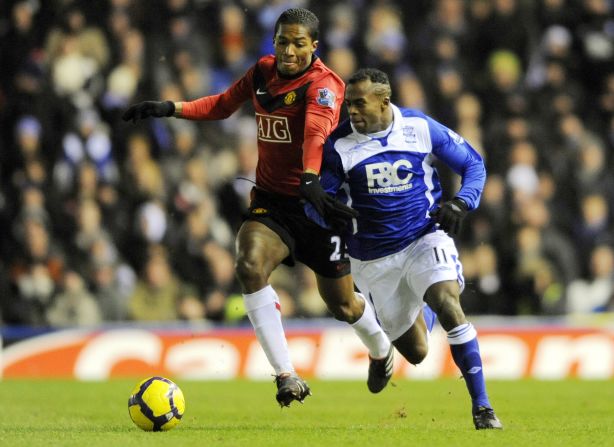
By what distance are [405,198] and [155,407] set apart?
6.96 feet

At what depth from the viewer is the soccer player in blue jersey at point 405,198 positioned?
26.2 ft

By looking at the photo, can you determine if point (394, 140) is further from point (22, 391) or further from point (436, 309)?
point (22, 391)

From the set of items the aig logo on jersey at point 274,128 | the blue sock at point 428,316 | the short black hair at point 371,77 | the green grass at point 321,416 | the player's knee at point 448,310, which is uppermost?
the short black hair at point 371,77

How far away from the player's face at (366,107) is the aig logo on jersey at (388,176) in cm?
24

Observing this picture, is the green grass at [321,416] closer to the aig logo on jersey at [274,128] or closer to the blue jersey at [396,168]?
the blue jersey at [396,168]

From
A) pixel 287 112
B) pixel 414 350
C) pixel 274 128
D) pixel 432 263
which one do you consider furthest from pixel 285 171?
pixel 414 350

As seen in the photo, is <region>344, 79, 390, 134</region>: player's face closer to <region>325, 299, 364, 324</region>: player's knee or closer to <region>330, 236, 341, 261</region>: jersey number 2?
<region>330, 236, 341, 261</region>: jersey number 2

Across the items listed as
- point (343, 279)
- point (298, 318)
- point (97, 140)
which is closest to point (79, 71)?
point (97, 140)

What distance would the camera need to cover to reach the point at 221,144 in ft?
52.7

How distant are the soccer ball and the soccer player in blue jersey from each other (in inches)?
59.8

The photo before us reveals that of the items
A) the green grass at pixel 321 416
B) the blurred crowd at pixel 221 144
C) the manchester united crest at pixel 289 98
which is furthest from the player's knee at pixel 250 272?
the blurred crowd at pixel 221 144

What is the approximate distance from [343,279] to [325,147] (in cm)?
120

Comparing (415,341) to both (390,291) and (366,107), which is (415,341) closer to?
(390,291)

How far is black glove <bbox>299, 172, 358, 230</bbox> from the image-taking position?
8070 mm
